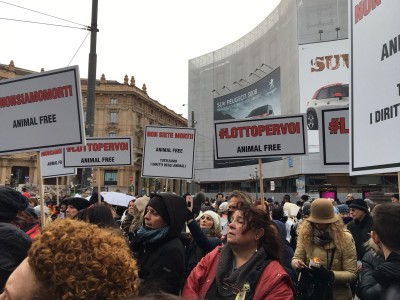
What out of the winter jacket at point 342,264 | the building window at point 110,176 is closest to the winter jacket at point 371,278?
the winter jacket at point 342,264

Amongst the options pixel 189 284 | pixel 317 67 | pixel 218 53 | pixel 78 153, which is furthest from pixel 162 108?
pixel 189 284

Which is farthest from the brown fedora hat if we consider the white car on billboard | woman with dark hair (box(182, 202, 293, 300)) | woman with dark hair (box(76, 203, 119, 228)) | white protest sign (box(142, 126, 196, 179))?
the white car on billboard

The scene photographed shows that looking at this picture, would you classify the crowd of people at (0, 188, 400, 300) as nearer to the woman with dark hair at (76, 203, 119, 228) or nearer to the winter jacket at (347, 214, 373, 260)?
the woman with dark hair at (76, 203, 119, 228)

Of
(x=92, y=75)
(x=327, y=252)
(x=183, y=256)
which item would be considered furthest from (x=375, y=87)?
(x=92, y=75)

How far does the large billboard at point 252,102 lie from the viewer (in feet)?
142

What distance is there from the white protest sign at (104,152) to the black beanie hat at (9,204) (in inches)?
182

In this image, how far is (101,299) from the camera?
1139 mm

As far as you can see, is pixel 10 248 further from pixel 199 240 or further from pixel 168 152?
pixel 168 152

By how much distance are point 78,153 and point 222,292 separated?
5467 mm

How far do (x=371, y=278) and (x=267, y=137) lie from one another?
11.1 ft

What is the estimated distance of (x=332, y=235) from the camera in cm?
370

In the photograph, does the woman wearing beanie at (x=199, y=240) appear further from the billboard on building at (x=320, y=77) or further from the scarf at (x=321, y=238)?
the billboard on building at (x=320, y=77)

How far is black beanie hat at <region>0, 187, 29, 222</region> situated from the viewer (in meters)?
2.67

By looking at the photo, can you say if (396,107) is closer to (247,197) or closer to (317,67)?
(247,197)
